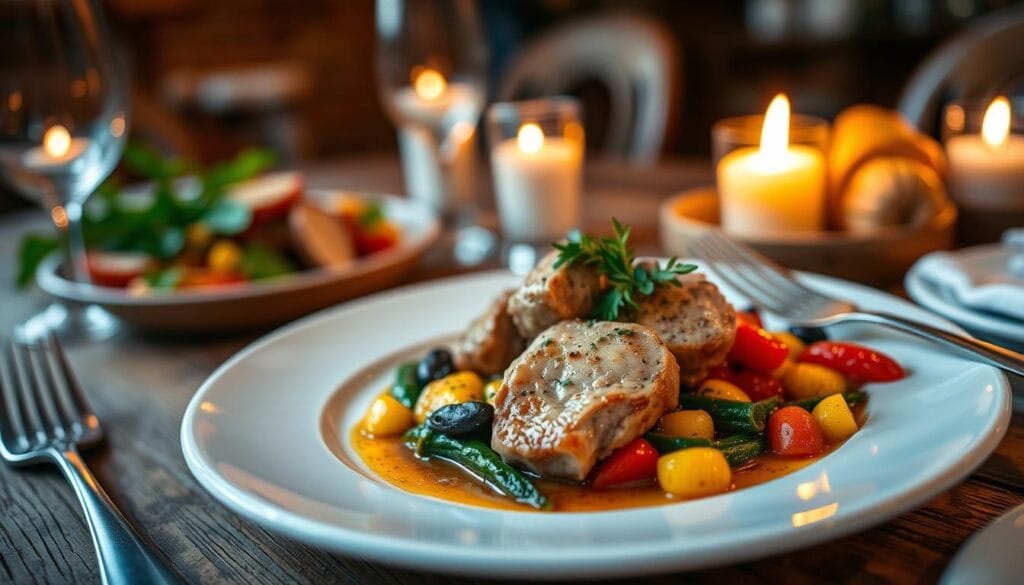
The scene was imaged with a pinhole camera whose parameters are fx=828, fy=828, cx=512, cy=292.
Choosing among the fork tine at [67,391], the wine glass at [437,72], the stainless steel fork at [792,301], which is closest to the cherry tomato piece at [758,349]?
the stainless steel fork at [792,301]

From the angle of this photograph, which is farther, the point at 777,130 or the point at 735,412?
the point at 777,130

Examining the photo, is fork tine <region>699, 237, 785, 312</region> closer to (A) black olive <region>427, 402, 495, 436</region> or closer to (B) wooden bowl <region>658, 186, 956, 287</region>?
A: (B) wooden bowl <region>658, 186, 956, 287</region>

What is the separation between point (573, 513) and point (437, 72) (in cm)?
226

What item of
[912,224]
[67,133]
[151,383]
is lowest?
[151,383]

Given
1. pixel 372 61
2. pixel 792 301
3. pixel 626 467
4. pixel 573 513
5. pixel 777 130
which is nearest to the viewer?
pixel 573 513

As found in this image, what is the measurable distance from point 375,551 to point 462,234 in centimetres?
213

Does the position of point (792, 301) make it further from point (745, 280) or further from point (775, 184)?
point (775, 184)

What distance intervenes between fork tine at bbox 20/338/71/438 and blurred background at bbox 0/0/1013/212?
3.49 meters

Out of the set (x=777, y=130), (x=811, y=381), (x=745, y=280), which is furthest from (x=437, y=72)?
(x=811, y=381)

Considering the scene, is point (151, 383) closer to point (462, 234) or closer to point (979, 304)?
point (462, 234)

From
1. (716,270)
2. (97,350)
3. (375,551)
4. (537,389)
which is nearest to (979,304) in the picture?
(716,270)

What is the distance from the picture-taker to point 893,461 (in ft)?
3.57

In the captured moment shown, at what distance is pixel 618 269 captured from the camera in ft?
5.13

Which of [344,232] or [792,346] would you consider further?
[344,232]
